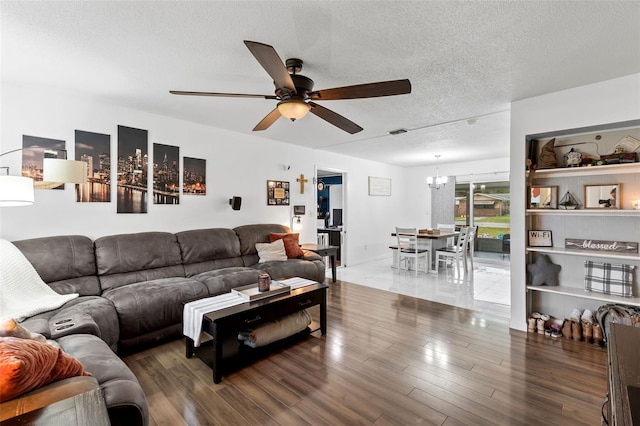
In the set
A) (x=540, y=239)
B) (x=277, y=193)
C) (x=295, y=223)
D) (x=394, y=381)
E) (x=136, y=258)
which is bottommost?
(x=394, y=381)

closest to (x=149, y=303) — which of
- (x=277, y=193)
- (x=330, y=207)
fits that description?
(x=277, y=193)

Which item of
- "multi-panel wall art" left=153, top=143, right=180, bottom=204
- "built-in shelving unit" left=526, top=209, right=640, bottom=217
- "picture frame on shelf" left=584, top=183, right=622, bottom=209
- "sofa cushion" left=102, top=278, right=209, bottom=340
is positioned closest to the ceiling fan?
"sofa cushion" left=102, top=278, right=209, bottom=340

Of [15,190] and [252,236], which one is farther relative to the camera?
[252,236]

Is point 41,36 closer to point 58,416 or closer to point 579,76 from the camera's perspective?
point 58,416

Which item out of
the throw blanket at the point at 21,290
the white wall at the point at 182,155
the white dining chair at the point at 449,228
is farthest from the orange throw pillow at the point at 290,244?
the white dining chair at the point at 449,228

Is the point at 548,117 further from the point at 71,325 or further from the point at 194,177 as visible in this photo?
the point at 71,325

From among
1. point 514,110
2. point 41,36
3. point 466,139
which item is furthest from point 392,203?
point 41,36

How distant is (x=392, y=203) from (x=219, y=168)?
5157mm

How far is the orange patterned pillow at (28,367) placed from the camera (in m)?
1.07

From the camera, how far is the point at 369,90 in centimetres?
209

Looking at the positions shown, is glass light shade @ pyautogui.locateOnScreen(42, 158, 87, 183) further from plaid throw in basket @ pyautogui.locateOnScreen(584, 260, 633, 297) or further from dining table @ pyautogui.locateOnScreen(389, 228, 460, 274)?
dining table @ pyautogui.locateOnScreen(389, 228, 460, 274)

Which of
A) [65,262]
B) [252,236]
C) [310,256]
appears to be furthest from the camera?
[310,256]

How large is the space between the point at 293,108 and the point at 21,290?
2724 mm

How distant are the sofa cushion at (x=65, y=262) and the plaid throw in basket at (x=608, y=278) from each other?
512 cm
